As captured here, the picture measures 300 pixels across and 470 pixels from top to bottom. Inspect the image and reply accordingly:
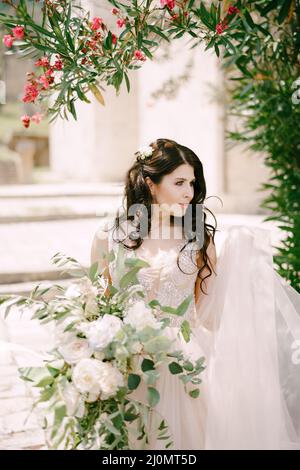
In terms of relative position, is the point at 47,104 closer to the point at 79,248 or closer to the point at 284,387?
the point at 284,387

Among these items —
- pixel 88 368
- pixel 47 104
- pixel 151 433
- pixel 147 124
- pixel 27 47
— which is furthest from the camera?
pixel 147 124

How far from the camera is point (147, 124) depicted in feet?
46.0

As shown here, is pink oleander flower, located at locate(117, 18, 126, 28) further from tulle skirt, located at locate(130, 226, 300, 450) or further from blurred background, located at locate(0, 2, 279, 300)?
tulle skirt, located at locate(130, 226, 300, 450)

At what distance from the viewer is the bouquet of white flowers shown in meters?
2.27

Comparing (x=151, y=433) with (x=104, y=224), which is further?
(x=104, y=224)

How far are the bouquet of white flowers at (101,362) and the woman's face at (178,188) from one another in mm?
603

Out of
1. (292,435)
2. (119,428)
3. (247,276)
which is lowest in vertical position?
(292,435)

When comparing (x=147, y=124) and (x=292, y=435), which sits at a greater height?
(x=147, y=124)

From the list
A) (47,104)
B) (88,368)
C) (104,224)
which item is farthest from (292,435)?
(47,104)

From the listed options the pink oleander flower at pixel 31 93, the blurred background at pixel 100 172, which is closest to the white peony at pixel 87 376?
the blurred background at pixel 100 172

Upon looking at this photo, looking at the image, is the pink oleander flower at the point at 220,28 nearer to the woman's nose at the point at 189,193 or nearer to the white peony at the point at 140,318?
the woman's nose at the point at 189,193

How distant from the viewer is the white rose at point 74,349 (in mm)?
2316

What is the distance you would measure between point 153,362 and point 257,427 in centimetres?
54

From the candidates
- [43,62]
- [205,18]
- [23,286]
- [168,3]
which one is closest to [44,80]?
[43,62]
